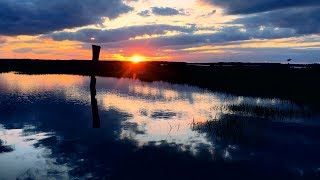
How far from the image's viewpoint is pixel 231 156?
1362 cm

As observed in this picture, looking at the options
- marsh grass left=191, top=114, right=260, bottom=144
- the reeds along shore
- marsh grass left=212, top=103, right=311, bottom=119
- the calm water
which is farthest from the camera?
the reeds along shore

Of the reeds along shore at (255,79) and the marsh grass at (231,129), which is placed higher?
the reeds along shore at (255,79)

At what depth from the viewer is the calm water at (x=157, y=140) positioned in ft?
39.4

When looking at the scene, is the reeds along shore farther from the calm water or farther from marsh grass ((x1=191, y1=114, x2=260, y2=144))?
marsh grass ((x1=191, y1=114, x2=260, y2=144))

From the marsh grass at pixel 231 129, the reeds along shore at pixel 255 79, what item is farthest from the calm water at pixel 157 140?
the reeds along shore at pixel 255 79

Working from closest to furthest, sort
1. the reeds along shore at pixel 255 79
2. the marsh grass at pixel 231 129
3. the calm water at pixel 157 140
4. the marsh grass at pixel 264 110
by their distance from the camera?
the calm water at pixel 157 140 < the marsh grass at pixel 231 129 < the marsh grass at pixel 264 110 < the reeds along shore at pixel 255 79

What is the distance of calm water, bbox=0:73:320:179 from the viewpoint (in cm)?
1202

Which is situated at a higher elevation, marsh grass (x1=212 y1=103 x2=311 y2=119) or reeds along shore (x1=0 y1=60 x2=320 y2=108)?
reeds along shore (x1=0 y1=60 x2=320 y2=108)

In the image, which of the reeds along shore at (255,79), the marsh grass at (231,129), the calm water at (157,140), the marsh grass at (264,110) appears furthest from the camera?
the reeds along shore at (255,79)

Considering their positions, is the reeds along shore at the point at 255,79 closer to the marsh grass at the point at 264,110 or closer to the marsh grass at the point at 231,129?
the marsh grass at the point at 264,110

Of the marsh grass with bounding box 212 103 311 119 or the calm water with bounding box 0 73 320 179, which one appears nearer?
the calm water with bounding box 0 73 320 179

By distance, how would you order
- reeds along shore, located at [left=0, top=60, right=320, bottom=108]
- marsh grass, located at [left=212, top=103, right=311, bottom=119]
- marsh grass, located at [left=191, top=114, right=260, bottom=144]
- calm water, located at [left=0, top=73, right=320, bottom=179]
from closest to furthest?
calm water, located at [left=0, top=73, right=320, bottom=179] → marsh grass, located at [left=191, top=114, right=260, bottom=144] → marsh grass, located at [left=212, top=103, right=311, bottom=119] → reeds along shore, located at [left=0, top=60, right=320, bottom=108]

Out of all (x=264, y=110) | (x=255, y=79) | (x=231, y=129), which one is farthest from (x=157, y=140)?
(x=255, y=79)

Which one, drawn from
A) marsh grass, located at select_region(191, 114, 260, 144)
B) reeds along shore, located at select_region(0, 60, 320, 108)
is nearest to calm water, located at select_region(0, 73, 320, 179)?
marsh grass, located at select_region(191, 114, 260, 144)
